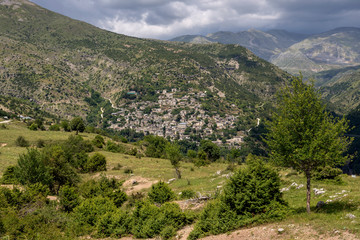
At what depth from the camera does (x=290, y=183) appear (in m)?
27.1

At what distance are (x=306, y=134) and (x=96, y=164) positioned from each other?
144ft

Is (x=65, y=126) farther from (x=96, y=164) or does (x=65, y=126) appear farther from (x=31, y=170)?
(x=31, y=170)

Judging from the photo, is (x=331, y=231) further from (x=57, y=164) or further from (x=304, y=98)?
(x=57, y=164)

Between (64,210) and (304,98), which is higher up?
(304,98)

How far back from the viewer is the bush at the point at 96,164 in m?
48.7

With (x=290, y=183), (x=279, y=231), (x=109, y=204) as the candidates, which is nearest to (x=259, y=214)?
(x=279, y=231)

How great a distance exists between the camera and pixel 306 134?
1509 cm

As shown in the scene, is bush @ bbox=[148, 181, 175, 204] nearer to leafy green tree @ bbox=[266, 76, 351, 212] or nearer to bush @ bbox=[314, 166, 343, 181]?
leafy green tree @ bbox=[266, 76, 351, 212]

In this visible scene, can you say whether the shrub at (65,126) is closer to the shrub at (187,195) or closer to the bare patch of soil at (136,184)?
the bare patch of soil at (136,184)

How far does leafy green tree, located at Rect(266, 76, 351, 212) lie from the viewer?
14.8 meters

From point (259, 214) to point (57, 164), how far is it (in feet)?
102

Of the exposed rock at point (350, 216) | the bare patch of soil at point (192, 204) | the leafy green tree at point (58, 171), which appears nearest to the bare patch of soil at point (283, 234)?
the exposed rock at point (350, 216)

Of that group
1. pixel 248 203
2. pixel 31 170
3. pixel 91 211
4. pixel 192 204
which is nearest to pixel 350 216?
pixel 248 203

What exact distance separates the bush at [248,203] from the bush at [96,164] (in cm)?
3654
